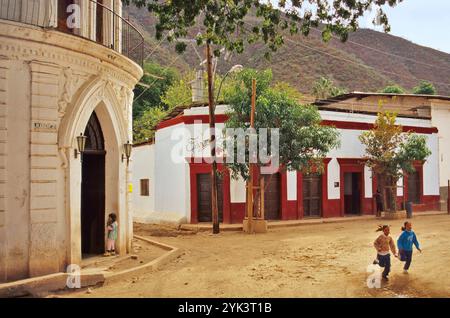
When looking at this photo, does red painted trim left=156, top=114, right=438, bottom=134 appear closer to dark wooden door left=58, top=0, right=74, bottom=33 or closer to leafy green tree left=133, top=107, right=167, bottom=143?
dark wooden door left=58, top=0, right=74, bottom=33

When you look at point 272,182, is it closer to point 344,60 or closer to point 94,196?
point 94,196

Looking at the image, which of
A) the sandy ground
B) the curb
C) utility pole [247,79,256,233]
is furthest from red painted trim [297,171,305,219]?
the curb

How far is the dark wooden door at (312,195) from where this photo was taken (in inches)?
813

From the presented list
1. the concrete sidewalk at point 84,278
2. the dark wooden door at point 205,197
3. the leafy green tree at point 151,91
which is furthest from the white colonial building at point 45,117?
the leafy green tree at point 151,91

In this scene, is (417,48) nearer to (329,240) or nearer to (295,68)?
(295,68)

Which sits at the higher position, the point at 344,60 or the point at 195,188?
the point at 344,60

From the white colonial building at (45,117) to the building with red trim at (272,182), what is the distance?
8254mm

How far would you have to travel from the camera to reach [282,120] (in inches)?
673

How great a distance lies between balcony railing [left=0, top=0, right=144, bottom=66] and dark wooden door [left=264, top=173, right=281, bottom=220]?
8.73 metres

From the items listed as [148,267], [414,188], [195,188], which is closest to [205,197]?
[195,188]

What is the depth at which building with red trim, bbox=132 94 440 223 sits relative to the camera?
62.8ft

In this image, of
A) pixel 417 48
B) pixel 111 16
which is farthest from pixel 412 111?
pixel 417 48

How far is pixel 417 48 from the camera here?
120 metres

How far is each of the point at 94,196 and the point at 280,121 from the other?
7.82m
